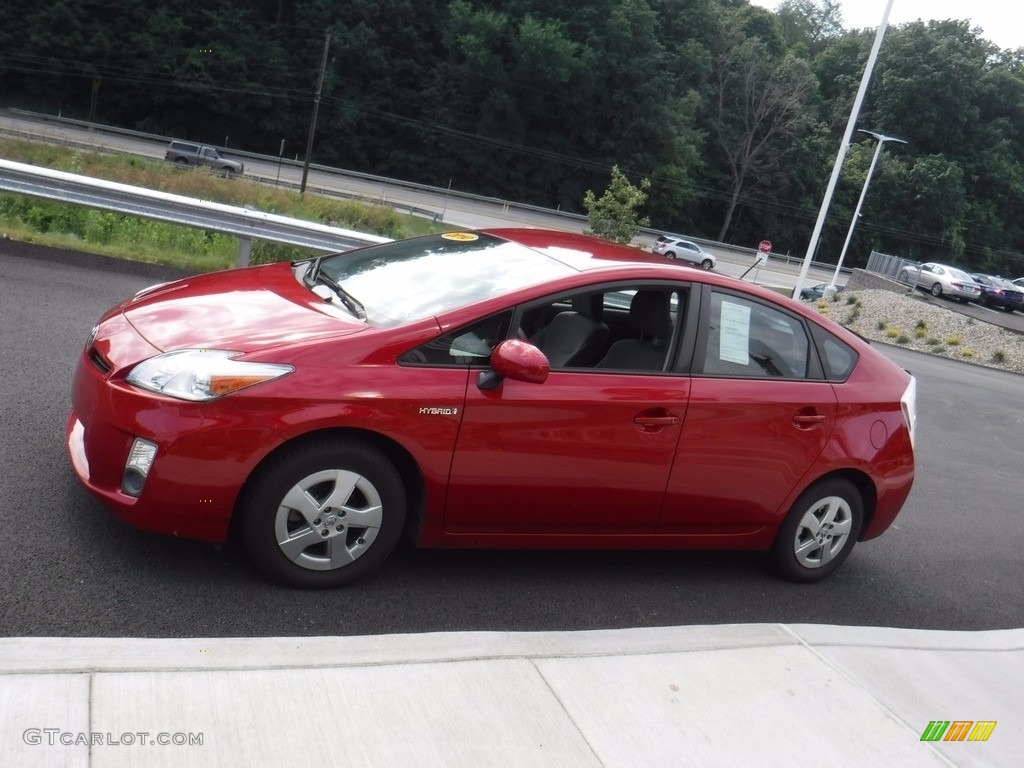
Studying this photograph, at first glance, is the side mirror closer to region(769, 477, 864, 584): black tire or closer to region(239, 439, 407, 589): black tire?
region(239, 439, 407, 589): black tire

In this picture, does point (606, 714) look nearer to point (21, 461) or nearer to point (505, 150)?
point (21, 461)

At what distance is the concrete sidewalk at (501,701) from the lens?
3.10 m

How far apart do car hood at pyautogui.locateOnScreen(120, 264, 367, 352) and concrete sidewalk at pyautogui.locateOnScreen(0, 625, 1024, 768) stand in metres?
1.22

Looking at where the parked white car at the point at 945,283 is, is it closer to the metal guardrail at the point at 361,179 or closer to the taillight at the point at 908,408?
the metal guardrail at the point at 361,179

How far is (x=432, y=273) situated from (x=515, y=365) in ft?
2.98

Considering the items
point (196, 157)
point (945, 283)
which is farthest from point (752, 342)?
point (196, 157)

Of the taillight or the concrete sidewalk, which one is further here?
the taillight

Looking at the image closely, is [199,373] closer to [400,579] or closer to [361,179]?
[400,579]

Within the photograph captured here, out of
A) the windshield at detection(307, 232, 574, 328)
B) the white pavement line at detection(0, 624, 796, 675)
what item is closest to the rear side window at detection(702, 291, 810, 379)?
the windshield at detection(307, 232, 574, 328)

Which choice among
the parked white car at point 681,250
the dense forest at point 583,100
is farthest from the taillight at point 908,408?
the dense forest at point 583,100

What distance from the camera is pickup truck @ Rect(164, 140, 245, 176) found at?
169 ft

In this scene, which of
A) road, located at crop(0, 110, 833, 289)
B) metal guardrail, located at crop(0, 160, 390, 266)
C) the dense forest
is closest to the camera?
metal guardrail, located at crop(0, 160, 390, 266)

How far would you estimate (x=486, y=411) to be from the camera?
4363mm

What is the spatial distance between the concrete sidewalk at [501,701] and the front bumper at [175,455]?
0.56 m
